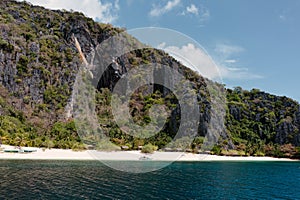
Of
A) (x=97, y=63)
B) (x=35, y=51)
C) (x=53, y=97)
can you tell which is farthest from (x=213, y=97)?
(x=35, y=51)

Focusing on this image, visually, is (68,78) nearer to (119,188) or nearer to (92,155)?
(92,155)

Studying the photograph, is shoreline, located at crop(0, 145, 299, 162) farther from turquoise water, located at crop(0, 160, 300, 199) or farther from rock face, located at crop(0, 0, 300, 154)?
turquoise water, located at crop(0, 160, 300, 199)

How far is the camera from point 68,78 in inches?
3450

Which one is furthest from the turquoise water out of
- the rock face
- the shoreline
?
the rock face

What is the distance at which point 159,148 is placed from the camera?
75.8 metres

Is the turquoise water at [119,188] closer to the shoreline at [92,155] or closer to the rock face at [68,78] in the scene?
the shoreline at [92,155]

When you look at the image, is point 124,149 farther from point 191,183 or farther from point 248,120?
point 248,120

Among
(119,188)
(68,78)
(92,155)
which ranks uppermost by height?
(68,78)

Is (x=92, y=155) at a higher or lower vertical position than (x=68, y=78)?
lower

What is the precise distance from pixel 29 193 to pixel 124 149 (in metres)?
47.6

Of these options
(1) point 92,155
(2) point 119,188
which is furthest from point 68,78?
(2) point 119,188

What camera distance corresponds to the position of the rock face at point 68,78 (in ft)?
249

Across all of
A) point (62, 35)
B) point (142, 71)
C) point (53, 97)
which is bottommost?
point (53, 97)

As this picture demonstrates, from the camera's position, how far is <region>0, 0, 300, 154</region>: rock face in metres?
75.9
